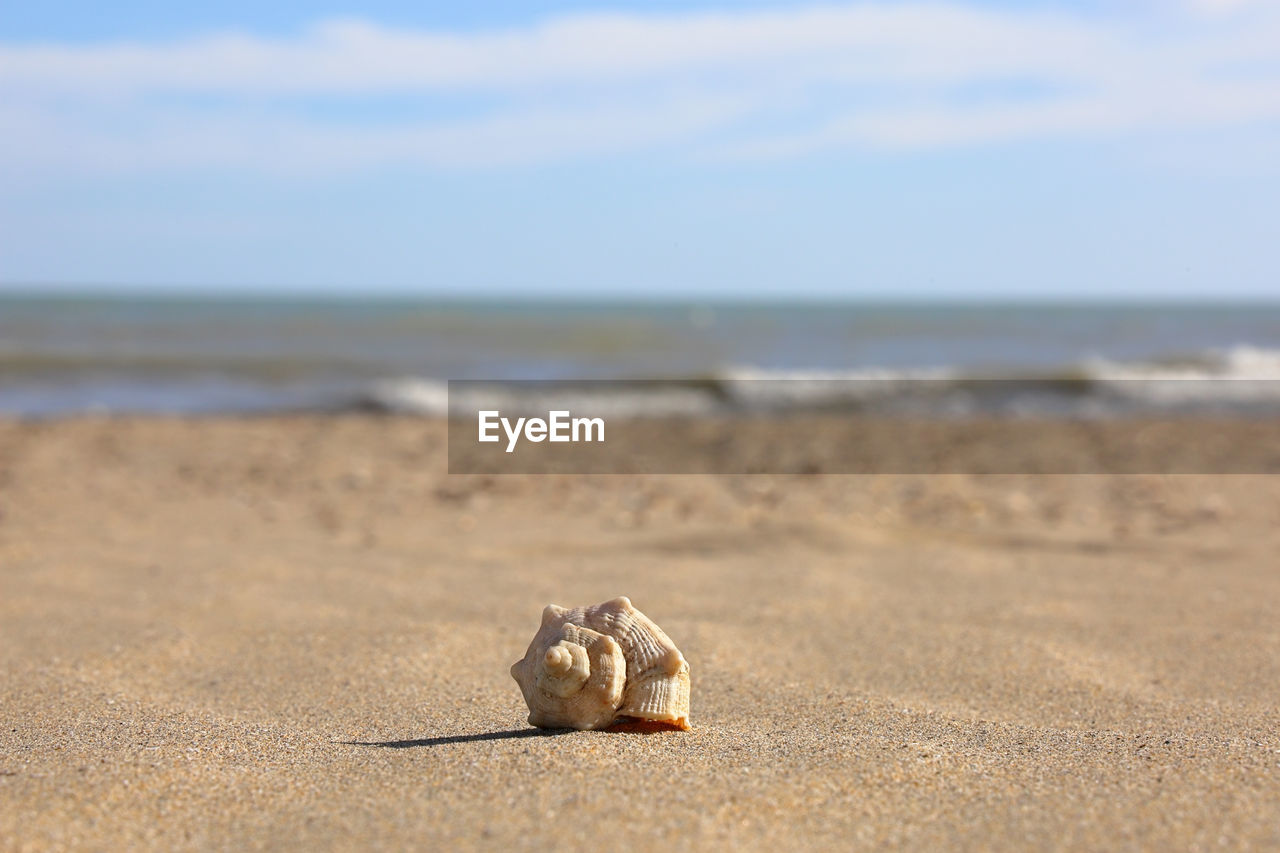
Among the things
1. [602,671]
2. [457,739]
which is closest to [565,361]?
[457,739]

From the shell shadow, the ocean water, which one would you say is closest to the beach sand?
the shell shadow

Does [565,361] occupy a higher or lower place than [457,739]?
higher

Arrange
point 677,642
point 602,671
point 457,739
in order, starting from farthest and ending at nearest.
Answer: point 677,642
point 457,739
point 602,671

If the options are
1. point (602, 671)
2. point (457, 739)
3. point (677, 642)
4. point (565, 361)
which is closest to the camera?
point (602, 671)

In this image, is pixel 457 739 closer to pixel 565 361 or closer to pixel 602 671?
pixel 602 671

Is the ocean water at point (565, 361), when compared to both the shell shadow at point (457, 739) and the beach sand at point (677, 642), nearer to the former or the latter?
the beach sand at point (677, 642)

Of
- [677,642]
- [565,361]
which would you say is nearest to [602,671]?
[677,642]

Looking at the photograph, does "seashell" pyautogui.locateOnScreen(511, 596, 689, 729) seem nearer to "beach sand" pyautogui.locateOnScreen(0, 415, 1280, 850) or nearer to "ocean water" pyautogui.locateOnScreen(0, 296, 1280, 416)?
"beach sand" pyautogui.locateOnScreen(0, 415, 1280, 850)

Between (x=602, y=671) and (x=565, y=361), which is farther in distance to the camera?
(x=565, y=361)
